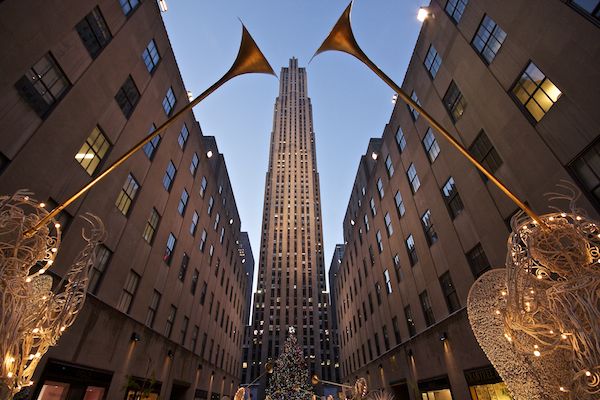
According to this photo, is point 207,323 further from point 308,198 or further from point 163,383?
point 308,198

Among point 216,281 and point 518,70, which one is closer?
point 518,70

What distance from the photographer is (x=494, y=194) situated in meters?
14.6

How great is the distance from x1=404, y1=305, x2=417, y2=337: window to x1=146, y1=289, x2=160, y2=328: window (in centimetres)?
1924

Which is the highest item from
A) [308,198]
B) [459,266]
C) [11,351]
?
[308,198]

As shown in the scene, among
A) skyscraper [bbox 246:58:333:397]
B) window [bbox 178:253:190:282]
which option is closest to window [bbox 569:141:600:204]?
window [bbox 178:253:190:282]

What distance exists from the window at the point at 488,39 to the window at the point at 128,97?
63.1 ft

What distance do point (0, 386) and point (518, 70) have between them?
18.9 m

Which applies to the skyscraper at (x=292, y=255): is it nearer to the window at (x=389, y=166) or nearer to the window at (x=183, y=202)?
the window at (x=183, y=202)

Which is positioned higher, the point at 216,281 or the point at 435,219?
the point at 216,281

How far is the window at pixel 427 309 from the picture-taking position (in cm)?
2058


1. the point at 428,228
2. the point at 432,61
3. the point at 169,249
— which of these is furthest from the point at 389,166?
the point at 169,249

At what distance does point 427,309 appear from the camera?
21.3m

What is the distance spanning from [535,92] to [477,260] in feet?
28.1

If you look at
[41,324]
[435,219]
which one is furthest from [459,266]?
[41,324]
